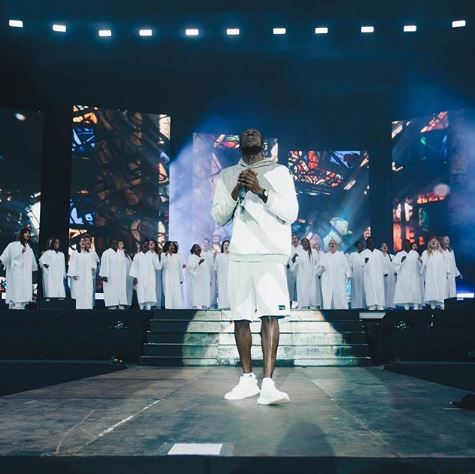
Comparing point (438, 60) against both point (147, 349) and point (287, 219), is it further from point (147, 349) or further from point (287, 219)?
point (287, 219)

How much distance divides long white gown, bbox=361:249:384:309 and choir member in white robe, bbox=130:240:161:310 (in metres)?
4.92

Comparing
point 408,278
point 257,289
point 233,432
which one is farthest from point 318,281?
point 233,432

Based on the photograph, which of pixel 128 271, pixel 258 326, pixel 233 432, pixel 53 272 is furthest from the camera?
pixel 128 271

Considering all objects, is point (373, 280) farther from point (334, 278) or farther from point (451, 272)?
point (451, 272)

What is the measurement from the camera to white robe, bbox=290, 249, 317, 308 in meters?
14.2

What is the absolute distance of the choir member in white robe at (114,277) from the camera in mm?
13656

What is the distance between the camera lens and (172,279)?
13750 millimetres

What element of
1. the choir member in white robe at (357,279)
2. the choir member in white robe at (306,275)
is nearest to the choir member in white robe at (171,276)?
the choir member in white robe at (306,275)

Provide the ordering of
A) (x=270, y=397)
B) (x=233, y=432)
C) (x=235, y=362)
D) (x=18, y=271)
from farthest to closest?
1. (x=18, y=271)
2. (x=235, y=362)
3. (x=270, y=397)
4. (x=233, y=432)

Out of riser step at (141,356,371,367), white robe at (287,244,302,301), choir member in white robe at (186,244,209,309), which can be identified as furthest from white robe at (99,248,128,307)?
riser step at (141,356,371,367)

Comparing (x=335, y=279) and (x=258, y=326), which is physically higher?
(x=335, y=279)

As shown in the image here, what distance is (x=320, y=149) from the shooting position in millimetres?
18078

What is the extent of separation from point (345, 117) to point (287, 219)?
14.6 meters

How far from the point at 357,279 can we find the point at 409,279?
1.35m
